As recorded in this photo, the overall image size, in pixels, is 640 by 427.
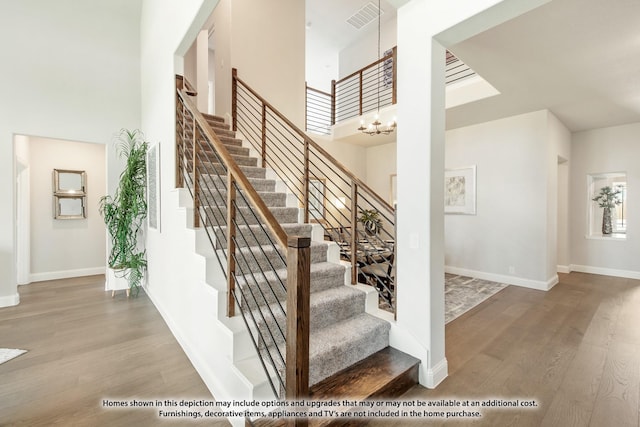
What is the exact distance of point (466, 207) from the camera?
17.9 feet

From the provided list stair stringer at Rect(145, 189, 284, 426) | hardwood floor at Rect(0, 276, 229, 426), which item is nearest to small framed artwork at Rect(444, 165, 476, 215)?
stair stringer at Rect(145, 189, 284, 426)

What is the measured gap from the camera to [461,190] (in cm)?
554

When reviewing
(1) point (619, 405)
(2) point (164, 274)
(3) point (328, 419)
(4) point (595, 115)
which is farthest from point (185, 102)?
(4) point (595, 115)

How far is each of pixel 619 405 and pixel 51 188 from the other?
7.64 m

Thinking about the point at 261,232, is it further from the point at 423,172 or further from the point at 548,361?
the point at 548,361

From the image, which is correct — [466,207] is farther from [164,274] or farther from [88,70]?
[88,70]

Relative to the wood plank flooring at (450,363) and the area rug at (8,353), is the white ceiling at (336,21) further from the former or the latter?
the area rug at (8,353)

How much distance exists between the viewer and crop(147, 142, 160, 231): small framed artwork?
3381 mm

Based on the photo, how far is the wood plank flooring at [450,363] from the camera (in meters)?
1.83

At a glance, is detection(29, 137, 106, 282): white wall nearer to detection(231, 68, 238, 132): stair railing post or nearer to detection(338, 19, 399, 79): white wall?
detection(231, 68, 238, 132): stair railing post

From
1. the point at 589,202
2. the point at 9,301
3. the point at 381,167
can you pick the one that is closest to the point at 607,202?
the point at 589,202

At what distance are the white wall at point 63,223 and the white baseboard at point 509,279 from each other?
6.91 m

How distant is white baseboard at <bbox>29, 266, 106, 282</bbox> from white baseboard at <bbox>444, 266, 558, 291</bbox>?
22.3 feet

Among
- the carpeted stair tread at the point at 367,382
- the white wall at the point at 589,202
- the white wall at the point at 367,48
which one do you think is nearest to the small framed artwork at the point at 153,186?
the carpeted stair tread at the point at 367,382
